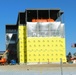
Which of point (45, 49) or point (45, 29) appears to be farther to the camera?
point (45, 49)

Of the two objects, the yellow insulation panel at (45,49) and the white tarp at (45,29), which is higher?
the white tarp at (45,29)

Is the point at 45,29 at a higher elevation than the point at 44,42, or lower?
higher

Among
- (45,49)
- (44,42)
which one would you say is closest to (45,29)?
(44,42)

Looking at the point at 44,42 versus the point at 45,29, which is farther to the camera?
the point at 44,42

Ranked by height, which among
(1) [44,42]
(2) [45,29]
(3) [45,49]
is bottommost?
(3) [45,49]

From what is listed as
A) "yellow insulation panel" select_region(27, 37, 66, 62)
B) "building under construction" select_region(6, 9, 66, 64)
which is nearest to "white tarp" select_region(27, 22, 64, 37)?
"building under construction" select_region(6, 9, 66, 64)

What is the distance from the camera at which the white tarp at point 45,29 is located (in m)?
97.6

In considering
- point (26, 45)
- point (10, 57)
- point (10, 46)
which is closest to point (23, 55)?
point (26, 45)

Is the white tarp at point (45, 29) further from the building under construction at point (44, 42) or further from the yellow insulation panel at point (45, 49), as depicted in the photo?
the yellow insulation panel at point (45, 49)

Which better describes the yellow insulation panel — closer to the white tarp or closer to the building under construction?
the building under construction

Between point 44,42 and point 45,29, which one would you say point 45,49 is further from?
point 45,29

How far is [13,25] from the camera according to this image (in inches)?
5413

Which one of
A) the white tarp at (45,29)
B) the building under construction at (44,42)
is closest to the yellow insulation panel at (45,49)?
the building under construction at (44,42)

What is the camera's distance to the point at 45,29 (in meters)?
97.6
